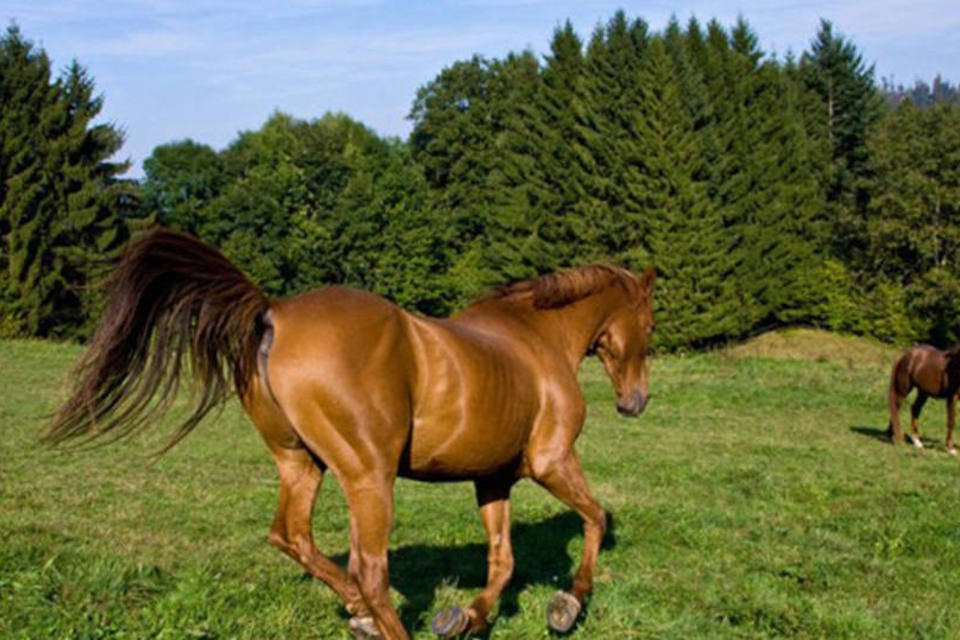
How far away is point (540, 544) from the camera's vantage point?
8.71 metres

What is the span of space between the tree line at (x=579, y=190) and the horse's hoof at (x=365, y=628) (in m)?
39.7

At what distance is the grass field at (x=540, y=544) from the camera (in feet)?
19.1

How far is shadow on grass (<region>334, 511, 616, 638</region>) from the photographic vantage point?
677 cm

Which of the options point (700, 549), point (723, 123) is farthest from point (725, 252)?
point (700, 549)

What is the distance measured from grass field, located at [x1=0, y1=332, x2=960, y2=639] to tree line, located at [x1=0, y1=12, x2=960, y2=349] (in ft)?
98.2

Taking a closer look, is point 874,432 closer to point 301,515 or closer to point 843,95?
point 301,515

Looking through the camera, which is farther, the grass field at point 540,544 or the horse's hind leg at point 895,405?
the horse's hind leg at point 895,405

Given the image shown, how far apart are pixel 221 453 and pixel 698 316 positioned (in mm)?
34541

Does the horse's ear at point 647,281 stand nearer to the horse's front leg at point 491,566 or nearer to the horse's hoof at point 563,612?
the horse's front leg at point 491,566

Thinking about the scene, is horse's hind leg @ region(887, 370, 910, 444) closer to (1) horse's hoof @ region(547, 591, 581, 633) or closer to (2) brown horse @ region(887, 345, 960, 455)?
(2) brown horse @ region(887, 345, 960, 455)

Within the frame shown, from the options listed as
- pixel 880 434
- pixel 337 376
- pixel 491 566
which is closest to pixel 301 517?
pixel 337 376

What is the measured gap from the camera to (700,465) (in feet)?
45.7

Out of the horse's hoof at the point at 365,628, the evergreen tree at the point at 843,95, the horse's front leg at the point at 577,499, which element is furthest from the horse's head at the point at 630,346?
the evergreen tree at the point at 843,95

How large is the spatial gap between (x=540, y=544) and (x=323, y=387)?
4.24 metres
